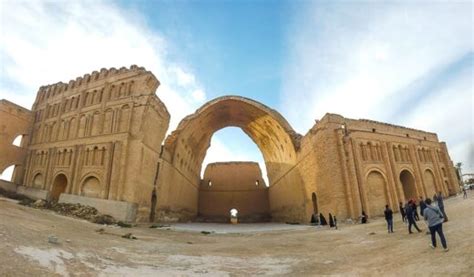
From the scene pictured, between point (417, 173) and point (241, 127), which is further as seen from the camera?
Answer: point (241, 127)

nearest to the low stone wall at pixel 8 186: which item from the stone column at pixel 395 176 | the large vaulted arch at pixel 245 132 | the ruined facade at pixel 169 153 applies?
the ruined facade at pixel 169 153

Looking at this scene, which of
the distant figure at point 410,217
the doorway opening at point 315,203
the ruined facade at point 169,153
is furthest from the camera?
the doorway opening at point 315,203

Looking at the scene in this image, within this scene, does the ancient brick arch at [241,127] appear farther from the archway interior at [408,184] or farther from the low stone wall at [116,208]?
the archway interior at [408,184]

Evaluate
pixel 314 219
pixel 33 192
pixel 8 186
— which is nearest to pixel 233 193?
pixel 314 219

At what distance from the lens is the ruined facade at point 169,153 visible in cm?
1959

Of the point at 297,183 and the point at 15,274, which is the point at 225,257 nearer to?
the point at 15,274

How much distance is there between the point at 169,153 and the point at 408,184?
2110 cm

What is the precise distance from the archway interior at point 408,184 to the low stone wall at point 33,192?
29909mm

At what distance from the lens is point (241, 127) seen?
114 feet

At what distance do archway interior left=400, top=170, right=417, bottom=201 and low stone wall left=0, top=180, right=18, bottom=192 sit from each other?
33917mm

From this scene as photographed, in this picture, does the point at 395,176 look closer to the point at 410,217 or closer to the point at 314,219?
the point at 314,219

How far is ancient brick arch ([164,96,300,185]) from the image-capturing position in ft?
84.5

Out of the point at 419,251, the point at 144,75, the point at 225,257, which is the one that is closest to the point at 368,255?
the point at 419,251

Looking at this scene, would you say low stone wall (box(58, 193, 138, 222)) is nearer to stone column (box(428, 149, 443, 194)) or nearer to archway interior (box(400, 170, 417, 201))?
archway interior (box(400, 170, 417, 201))
